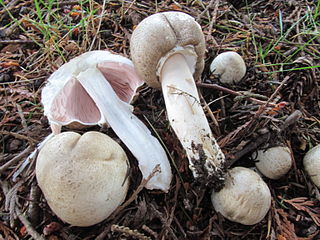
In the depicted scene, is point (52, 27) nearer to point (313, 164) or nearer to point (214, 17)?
point (214, 17)

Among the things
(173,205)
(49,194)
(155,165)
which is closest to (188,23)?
(155,165)

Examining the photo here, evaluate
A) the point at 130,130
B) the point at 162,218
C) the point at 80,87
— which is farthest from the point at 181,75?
the point at 162,218

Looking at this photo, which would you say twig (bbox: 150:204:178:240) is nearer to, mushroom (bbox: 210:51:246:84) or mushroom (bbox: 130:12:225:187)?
mushroom (bbox: 130:12:225:187)

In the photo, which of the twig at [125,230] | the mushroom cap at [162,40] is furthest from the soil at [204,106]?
the mushroom cap at [162,40]

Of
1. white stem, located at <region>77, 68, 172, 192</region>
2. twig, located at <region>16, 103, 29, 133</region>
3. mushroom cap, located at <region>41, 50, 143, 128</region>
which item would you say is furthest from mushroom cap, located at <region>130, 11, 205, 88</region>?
twig, located at <region>16, 103, 29, 133</region>

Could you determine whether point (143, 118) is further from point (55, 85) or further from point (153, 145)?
point (55, 85)
